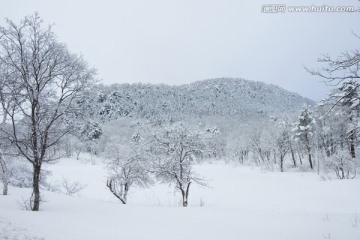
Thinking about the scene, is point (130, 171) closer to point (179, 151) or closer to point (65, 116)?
point (179, 151)

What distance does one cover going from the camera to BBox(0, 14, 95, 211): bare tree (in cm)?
1341

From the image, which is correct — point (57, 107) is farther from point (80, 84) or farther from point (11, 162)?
point (11, 162)

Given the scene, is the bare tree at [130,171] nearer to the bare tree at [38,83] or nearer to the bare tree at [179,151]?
the bare tree at [179,151]

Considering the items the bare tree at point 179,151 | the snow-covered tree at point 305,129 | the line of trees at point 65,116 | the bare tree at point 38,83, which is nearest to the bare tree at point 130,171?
the line of trees at point 65,116

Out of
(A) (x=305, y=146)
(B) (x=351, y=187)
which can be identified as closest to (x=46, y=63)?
(B) (x=351, y=187)

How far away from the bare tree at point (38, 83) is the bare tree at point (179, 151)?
9.64 meters

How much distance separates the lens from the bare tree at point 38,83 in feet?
44.0

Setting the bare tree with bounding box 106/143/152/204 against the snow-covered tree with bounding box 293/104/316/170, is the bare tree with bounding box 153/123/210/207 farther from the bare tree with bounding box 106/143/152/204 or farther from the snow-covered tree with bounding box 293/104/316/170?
the snow-covered tree with bounding box 293/104/316/170

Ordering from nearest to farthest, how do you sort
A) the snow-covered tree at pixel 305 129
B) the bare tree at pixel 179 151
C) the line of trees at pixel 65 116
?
the line of trees at pixel 65 116 → the bare tree at pixel 179 151 → the snow-covered tree at pixel 305 129

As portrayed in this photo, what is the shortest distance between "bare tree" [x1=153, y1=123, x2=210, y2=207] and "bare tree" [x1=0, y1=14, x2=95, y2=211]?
964cm

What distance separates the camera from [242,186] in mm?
44062

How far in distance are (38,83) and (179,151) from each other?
39.9 feet

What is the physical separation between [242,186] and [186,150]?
2440 cm

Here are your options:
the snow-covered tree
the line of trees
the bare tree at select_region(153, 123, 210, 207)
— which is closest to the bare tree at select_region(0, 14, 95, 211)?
the line of trees
